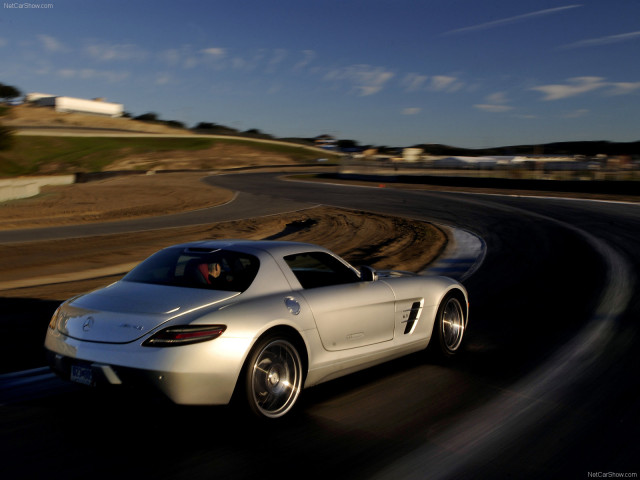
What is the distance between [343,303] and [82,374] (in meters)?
A: 2.06

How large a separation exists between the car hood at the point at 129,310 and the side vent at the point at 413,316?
6.42ft

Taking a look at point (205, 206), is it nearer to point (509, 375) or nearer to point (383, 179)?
point (383, 179)

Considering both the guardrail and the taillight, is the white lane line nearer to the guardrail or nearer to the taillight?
the taillight

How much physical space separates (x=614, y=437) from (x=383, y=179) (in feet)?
145

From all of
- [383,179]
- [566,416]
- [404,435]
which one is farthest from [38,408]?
[383,179]

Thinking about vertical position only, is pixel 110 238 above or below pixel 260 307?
below

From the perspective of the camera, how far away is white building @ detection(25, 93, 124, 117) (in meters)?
140

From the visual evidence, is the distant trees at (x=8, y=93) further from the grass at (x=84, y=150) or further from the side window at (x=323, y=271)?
the side window at (x=323, y=271)

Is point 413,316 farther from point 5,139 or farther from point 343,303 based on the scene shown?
point 5,139

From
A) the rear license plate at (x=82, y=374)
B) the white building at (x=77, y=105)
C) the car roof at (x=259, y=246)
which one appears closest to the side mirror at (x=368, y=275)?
the car roof at (x=259, y=246)

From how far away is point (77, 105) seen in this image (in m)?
142

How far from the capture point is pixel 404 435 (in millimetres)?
4492

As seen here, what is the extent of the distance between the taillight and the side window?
4.45 feet

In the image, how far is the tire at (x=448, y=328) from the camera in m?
6.40
